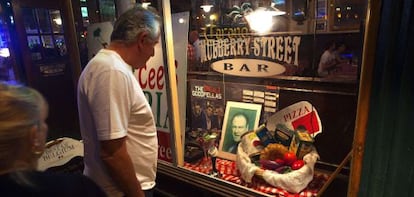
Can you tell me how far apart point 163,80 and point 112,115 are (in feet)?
3.17

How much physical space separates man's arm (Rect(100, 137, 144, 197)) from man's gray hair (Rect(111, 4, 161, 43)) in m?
0.47

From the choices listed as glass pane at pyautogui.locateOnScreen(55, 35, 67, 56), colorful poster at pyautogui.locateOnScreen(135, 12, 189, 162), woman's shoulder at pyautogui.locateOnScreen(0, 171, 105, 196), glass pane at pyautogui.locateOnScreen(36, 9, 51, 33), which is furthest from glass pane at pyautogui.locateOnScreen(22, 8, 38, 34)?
woman's shoulder at pyautogui.locateOnScreen(0, 171, 105, 196)

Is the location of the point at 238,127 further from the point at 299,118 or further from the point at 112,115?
the point at 112,115

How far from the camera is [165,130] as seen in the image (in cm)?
222

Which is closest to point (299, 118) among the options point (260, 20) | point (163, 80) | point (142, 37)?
point (260, 20)

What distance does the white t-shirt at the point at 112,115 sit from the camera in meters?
1.16

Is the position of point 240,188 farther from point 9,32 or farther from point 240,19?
point 9,32

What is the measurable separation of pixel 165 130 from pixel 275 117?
0.87 metres

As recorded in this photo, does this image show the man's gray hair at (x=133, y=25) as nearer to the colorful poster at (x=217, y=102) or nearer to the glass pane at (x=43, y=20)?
the colorful poster at (x=217, y=102)

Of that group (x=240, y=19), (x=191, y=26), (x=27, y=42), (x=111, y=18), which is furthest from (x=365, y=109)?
(x=27, y=42)

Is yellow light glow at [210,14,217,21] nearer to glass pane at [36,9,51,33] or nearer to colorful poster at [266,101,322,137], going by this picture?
colorful poster at [266,101,322,137]

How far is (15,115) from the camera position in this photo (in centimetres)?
67

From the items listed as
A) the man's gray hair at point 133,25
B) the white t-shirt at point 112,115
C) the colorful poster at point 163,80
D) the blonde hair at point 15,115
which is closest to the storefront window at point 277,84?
the colorful poster at point 163,80

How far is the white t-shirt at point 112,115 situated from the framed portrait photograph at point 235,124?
38.1 inches
